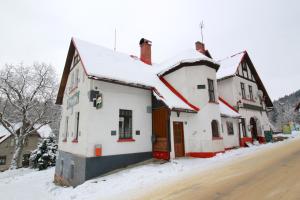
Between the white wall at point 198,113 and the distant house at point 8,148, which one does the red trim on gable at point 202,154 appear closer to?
the white wall at point 198,113

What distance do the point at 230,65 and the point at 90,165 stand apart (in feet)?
62.7

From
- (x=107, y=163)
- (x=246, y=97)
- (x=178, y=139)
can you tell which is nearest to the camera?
(x=107, y=163)

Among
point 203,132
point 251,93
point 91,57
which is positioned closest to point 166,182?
point 203,132

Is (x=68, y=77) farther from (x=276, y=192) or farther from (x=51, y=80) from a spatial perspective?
(x=276, y=192)

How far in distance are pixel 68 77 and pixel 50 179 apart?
30.6ft

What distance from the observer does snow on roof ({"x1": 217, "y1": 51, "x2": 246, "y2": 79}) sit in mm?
20528

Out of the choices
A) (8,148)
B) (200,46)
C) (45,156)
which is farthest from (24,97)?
(200,46)

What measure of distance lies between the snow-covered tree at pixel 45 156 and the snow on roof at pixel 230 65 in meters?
22.6

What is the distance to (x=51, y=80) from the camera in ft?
93.0

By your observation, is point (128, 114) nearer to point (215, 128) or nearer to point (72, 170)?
point (72, 170)

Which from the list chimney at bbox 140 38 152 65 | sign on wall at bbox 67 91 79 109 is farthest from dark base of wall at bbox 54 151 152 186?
chimney at bbox 140 38 152 65

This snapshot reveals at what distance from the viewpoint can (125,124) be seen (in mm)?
11727

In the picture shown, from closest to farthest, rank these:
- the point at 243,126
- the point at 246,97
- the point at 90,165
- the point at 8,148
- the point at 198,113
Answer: the point at 90,165, the point at 198,113, the point at 243,126, the point at 246,97, the point at 8,148

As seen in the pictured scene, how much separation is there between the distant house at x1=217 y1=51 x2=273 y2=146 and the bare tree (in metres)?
24.4
